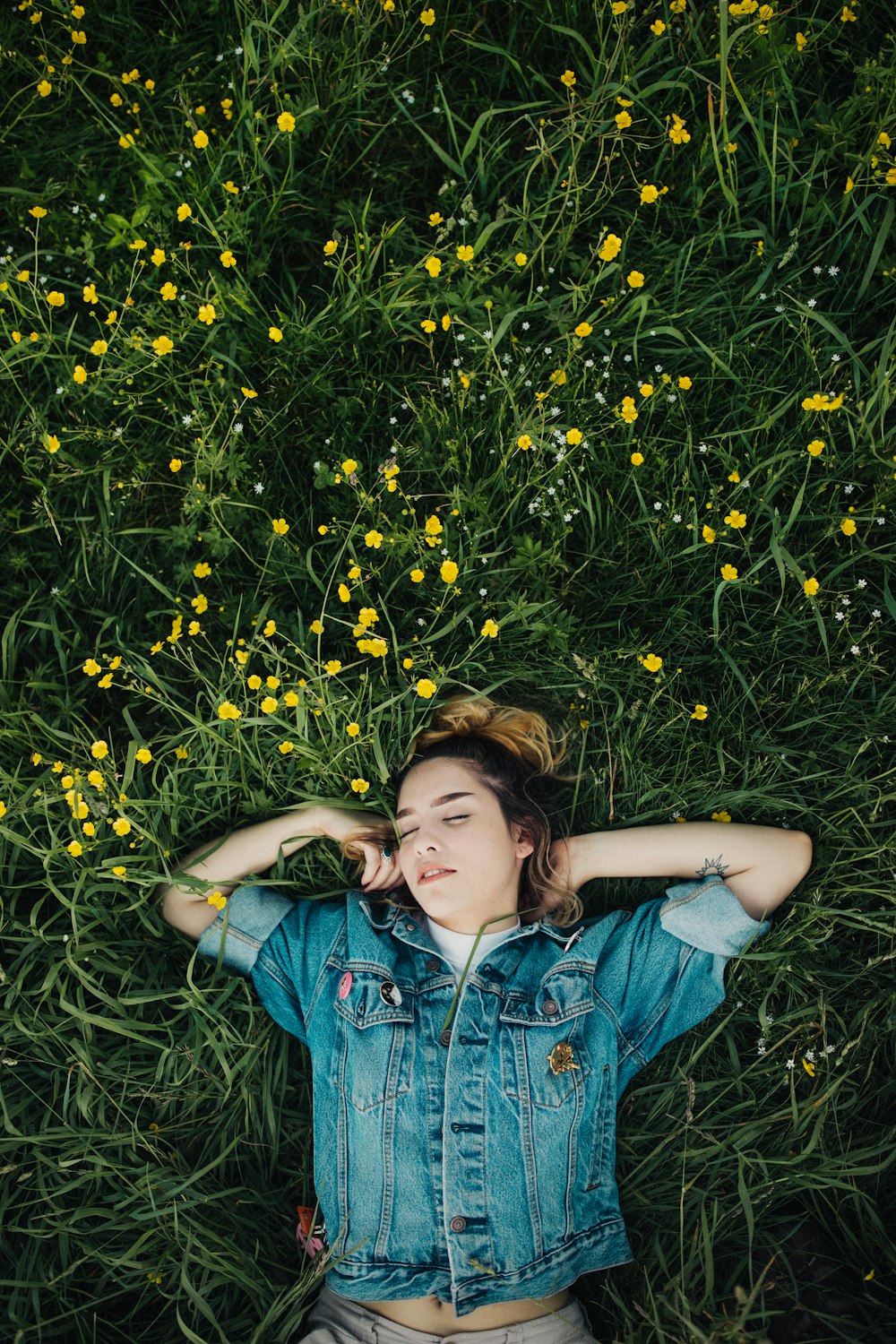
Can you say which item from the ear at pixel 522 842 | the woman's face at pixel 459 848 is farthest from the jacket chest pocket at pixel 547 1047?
the ear at pixel 522 842

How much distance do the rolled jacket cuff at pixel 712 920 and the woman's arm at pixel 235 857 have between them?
92cm

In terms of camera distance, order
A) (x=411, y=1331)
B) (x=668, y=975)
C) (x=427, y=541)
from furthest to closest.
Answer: (x=427, y=541) < (x=668, y=975) < (x=411, y=1331)

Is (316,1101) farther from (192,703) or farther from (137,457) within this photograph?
(137,457)

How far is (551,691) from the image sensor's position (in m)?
2.71

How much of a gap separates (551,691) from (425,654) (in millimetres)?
403

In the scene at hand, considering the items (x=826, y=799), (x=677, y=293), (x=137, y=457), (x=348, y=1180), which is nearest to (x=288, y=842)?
(x=348, y=1180)

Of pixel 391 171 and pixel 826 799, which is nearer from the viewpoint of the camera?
pixel 826 799

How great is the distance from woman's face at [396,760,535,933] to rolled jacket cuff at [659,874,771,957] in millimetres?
435

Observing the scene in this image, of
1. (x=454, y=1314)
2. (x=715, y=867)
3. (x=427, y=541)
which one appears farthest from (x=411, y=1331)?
(x=427, y=541)

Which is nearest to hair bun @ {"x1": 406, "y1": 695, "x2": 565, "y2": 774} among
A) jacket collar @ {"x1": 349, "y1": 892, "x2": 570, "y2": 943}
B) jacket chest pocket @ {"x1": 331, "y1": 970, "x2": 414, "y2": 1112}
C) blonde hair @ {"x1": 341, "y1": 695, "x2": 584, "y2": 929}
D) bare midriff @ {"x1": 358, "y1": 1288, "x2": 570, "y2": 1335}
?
blonde hair @ {"x1": 341, "y1": 695, "x2": 584, "y2": 929}

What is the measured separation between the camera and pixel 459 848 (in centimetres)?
235

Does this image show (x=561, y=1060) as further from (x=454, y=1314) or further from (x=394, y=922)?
(x=454, y=1314)

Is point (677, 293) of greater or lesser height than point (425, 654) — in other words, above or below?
above

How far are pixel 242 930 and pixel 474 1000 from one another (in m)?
0.67
